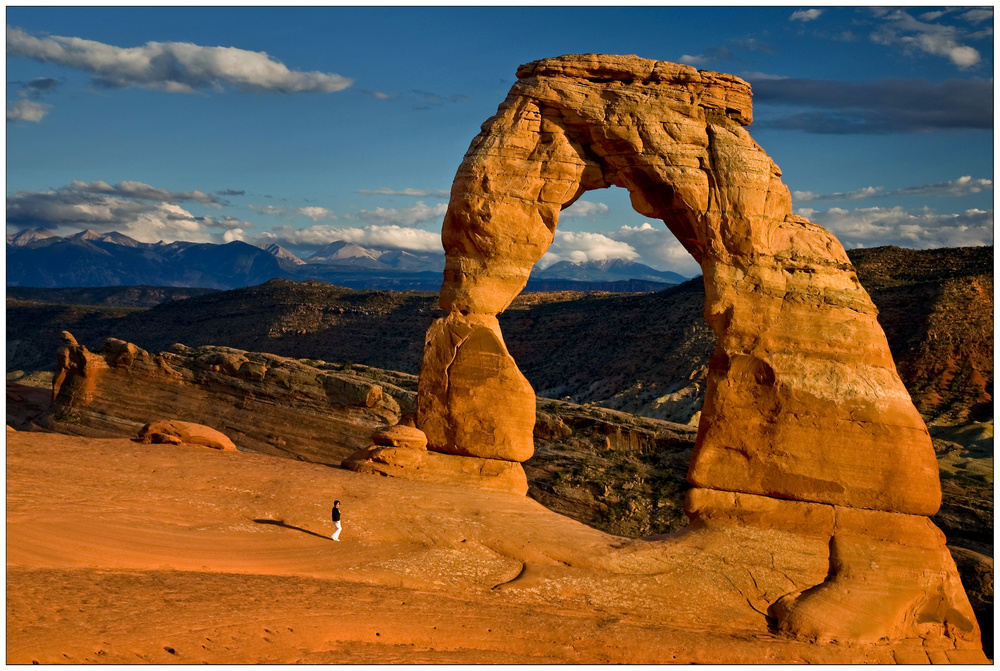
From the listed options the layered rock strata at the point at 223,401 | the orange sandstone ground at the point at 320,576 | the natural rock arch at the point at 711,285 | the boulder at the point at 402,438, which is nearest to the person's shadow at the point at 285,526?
the orange sandstone ground at the point at 320,576

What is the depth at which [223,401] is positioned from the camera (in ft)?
100

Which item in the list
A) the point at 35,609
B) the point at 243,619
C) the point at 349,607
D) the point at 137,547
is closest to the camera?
the point at 35,609

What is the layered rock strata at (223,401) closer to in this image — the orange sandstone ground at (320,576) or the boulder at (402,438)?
the boulder at (402,438)

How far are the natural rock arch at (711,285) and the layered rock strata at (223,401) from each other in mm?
11669

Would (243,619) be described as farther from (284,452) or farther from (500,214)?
(284,452)

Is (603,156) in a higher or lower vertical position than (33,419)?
higher

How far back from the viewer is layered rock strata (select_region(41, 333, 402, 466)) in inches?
1165

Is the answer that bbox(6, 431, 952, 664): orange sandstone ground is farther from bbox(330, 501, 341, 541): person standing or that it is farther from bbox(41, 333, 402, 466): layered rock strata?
bbox(41, 333, 402, 466): layered rock strata

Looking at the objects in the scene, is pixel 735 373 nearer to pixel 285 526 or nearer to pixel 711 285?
pixel 711 285

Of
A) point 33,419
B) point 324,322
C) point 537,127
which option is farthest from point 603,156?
point 324,322

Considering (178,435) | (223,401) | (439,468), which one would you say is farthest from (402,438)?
(223,401)

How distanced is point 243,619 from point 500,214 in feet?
33.2

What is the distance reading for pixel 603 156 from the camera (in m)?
19.0

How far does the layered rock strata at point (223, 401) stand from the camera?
1165 inches
